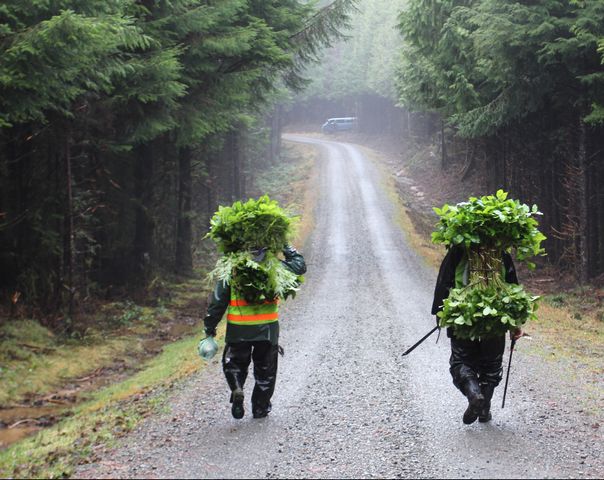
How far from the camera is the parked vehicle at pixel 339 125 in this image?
73.6m

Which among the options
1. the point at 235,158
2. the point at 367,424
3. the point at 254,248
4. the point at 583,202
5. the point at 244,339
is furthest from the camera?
the point at 235,158

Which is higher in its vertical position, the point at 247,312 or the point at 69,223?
the point at 247,312

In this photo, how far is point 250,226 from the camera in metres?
6.79

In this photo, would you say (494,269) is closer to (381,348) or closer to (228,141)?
(381,348)

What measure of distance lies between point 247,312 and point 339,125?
68401mm

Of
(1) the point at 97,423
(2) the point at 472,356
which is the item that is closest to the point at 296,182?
(1) the point at 97,423

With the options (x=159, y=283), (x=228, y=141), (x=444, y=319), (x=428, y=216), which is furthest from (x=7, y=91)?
(x=428, y=216)

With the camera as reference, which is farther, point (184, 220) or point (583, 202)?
point (184, 220)

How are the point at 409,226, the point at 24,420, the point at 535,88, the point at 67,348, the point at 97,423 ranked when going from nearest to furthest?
the point at 97,423, the point at 24,420, the point at 67,348, the point at 535,88, the point at 409,226

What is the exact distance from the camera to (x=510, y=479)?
5.36 metres

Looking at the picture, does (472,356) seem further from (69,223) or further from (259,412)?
(69,223)

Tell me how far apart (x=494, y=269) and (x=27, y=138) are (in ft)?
31.6

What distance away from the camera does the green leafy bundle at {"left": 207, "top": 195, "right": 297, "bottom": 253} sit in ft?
22.3

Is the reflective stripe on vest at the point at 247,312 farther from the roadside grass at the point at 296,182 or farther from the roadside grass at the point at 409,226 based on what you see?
the roadside grass at the point at 296,182
